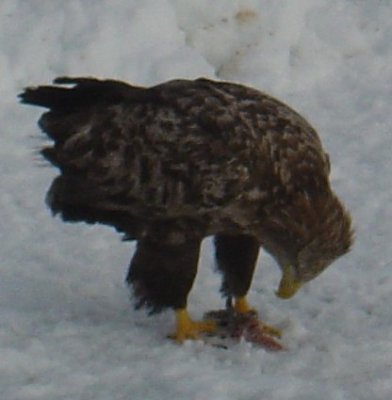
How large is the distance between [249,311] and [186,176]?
0.90 meters

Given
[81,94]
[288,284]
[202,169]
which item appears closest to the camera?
[202,169]

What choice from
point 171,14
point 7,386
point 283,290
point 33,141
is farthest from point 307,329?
point 171,14

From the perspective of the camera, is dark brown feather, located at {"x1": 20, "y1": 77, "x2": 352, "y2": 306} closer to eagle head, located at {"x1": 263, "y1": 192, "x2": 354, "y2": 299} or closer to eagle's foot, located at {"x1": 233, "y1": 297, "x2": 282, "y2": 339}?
eagle head, located at {"x1": 263, "y1": 192, "x2": 354, "y2": 299}

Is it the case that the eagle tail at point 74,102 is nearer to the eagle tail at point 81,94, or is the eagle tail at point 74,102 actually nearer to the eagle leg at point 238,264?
the eagle tail at point 81,94

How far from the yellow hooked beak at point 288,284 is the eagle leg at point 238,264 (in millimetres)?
265

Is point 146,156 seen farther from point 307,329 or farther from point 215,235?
point 307,329

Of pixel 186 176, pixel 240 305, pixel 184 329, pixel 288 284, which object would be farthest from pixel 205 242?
pixel 186 176

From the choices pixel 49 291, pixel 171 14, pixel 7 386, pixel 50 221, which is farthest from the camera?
pixel 171 14

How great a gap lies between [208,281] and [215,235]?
0.64 metres

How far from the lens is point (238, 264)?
732 cm

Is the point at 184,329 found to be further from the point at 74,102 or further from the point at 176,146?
the point at 74,102

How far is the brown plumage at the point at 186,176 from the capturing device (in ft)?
22.2

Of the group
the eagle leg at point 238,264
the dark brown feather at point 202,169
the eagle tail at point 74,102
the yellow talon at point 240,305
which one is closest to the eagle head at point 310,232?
the dark brown feather at point 202,169

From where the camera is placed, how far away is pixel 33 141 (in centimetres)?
934
